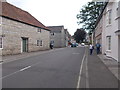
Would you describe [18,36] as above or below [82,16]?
below

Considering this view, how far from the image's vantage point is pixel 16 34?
71.4 ft

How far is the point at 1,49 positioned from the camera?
1830 centimetres

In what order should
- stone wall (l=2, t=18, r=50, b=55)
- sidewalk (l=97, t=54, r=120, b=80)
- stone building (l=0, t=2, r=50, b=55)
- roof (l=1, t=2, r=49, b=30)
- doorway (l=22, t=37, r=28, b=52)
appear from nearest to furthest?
sidewalk (l=97, t=54, r=120, b=80), stone building (l=0, t=2, r=50, b=55), stone wall (l=2, t=18, r=50, b=55), roof (l=1, t=2, r=49, b=30), doorway (l=22, t=37, r=28, b=52)

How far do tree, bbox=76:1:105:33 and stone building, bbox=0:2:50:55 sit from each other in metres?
21.0

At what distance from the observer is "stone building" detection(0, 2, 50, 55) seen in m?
19.1

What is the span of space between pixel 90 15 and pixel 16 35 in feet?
101

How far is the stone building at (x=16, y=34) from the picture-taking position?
62.5 feet

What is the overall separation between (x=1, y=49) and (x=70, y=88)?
14.9 metres

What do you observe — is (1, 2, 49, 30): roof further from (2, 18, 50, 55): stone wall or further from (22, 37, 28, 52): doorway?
(22, 37, 28, 52): doorway

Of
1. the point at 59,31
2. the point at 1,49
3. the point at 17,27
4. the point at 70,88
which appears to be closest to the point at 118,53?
the point at 70,88

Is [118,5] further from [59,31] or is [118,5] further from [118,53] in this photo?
[59,31]

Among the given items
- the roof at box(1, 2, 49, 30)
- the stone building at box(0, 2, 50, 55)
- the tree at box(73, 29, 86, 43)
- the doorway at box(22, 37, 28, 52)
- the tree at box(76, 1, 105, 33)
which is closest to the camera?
the stone building at box(0, 2, 50, 55)

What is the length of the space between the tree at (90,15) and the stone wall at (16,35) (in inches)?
897

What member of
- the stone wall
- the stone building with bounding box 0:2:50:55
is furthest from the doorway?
the stone wall
